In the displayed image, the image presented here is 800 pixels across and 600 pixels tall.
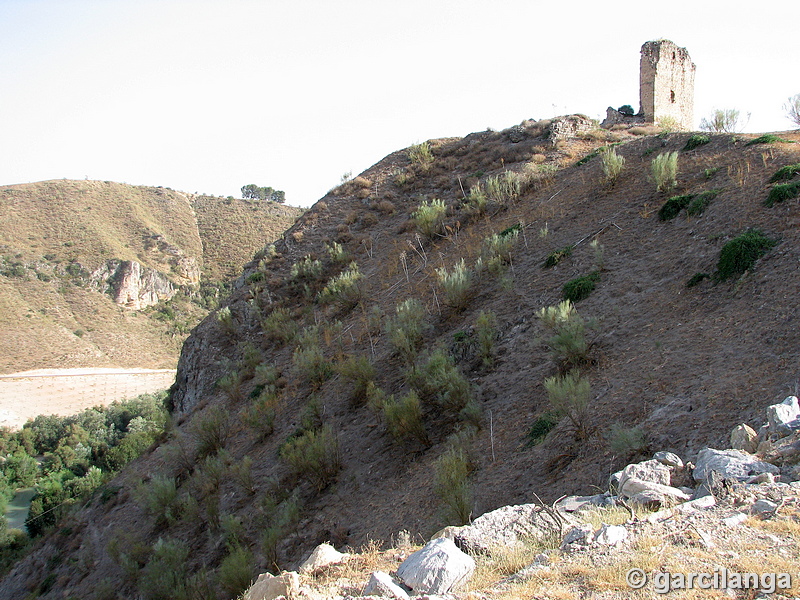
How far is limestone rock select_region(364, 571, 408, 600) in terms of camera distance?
4031mm

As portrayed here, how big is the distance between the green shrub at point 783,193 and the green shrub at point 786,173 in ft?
1.61

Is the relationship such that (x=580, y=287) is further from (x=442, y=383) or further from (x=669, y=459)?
(x=669, y=459)

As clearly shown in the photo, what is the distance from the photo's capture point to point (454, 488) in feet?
23.6

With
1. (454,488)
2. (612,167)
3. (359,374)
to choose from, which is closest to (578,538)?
(454,488)

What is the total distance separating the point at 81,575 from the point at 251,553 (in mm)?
6687

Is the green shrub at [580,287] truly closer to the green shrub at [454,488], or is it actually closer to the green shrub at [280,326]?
the green shrub at [454,488]

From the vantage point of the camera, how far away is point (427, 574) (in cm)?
418

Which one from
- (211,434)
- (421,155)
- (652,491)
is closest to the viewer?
(652,491)

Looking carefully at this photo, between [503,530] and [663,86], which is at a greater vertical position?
[663,86]

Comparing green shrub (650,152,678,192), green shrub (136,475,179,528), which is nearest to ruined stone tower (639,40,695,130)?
green shrub (650,152,678,192)

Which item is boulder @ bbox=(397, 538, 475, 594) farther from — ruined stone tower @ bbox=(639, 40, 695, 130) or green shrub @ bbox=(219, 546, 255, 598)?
ruined stone tower @ bbox=(639, 40, 695, 130)

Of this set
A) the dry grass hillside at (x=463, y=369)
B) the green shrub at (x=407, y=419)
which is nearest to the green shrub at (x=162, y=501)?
the dry grass hillside at (x=463, y=369)

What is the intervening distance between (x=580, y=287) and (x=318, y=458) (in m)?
5.52

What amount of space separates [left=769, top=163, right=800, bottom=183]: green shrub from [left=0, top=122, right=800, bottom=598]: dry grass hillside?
0.24 meters
